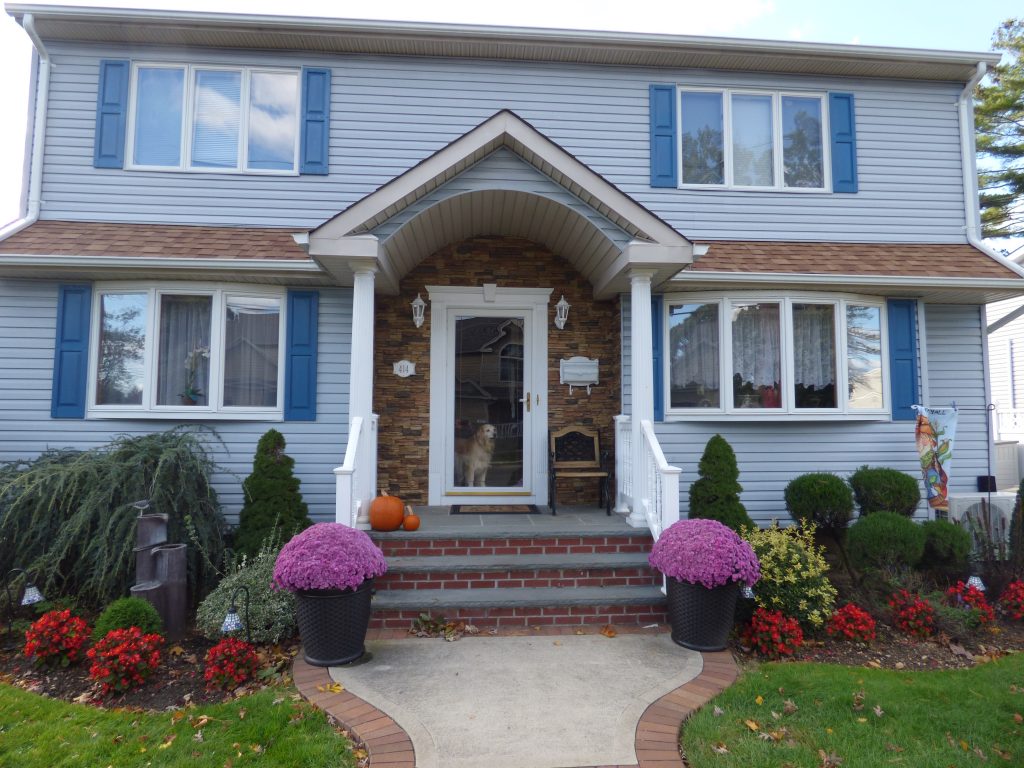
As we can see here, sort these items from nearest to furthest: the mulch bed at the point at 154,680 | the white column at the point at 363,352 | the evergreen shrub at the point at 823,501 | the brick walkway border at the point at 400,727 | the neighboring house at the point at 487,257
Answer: the brick walkway border at the point at 400,727 → the mulch bed at the point at 154,680 → the white column at the point at 363,352 → the evergreen shrub at the point at 823,501 → the neighboring house at the point at 487,257

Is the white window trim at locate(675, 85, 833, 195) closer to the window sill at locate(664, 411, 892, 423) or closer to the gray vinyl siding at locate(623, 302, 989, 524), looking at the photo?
the gray vinyl siding at locate(623, 302, 989, 524)

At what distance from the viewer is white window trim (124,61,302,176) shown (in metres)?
6.99

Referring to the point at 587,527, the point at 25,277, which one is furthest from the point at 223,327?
the point at 587,527

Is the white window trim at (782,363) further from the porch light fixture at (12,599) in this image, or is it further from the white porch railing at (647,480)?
the porch light fixture at (12,599)

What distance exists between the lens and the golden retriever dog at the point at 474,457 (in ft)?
23.5

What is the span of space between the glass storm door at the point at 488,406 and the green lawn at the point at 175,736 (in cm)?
363

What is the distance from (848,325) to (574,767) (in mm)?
6029

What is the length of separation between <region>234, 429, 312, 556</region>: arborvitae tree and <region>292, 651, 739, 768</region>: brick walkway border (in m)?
1.53

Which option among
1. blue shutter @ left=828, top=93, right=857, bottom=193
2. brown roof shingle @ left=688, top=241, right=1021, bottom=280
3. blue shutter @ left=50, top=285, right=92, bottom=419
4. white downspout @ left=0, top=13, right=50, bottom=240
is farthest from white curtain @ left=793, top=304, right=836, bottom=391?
white downspout @ left=0, top=13, right=50, bottom=240

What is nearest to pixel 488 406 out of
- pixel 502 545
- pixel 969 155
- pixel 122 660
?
pixel 502 545

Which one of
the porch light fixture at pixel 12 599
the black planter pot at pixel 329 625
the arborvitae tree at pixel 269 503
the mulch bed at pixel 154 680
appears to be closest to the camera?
the mulch bed at pixel 154 680

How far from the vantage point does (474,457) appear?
7168mm

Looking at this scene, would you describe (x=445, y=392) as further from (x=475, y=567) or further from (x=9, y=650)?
(x=9, y=650)

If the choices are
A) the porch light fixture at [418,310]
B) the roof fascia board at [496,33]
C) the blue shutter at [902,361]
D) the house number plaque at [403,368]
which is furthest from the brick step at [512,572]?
the roof fascia board at [496,33]
